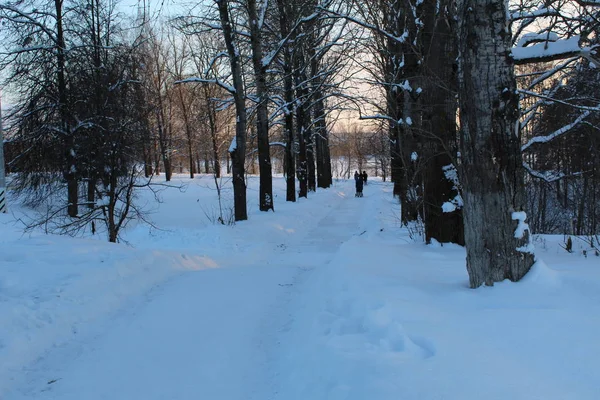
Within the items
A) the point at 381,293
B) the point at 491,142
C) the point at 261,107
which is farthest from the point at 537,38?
the point at 261,107

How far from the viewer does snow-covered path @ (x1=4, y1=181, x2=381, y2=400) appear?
11.0 feet

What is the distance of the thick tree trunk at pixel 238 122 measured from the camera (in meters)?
12.9

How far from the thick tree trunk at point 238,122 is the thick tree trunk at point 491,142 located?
9.67 meters

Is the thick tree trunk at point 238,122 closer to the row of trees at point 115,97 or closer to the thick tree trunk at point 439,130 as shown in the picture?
the row of trees at point 115,97

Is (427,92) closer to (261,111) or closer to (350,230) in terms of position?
(350,230)

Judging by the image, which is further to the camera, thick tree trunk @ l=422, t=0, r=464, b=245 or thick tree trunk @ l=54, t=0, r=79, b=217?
thick tree trunk @ l=54, t=0, r=79, b=217

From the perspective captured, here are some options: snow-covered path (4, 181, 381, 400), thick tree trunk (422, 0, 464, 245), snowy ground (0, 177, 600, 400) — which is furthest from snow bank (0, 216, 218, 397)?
thick tree trunk (422, 0, 464, 245)

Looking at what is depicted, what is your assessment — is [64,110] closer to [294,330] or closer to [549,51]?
[294,330]

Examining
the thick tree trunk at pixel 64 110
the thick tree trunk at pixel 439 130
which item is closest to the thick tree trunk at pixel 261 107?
the thick tree trunk at pixel 439 130

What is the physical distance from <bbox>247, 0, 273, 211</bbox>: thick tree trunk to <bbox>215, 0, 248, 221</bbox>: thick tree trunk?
82cm

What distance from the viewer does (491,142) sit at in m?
3.90

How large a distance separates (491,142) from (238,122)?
10396mm

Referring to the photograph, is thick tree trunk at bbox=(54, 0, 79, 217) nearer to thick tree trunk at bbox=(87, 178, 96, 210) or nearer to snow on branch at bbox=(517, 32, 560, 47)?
thick tree trunk at bbox=(87, 178, 96, 210)

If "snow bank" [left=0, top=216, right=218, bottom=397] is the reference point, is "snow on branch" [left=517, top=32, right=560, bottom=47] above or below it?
above
